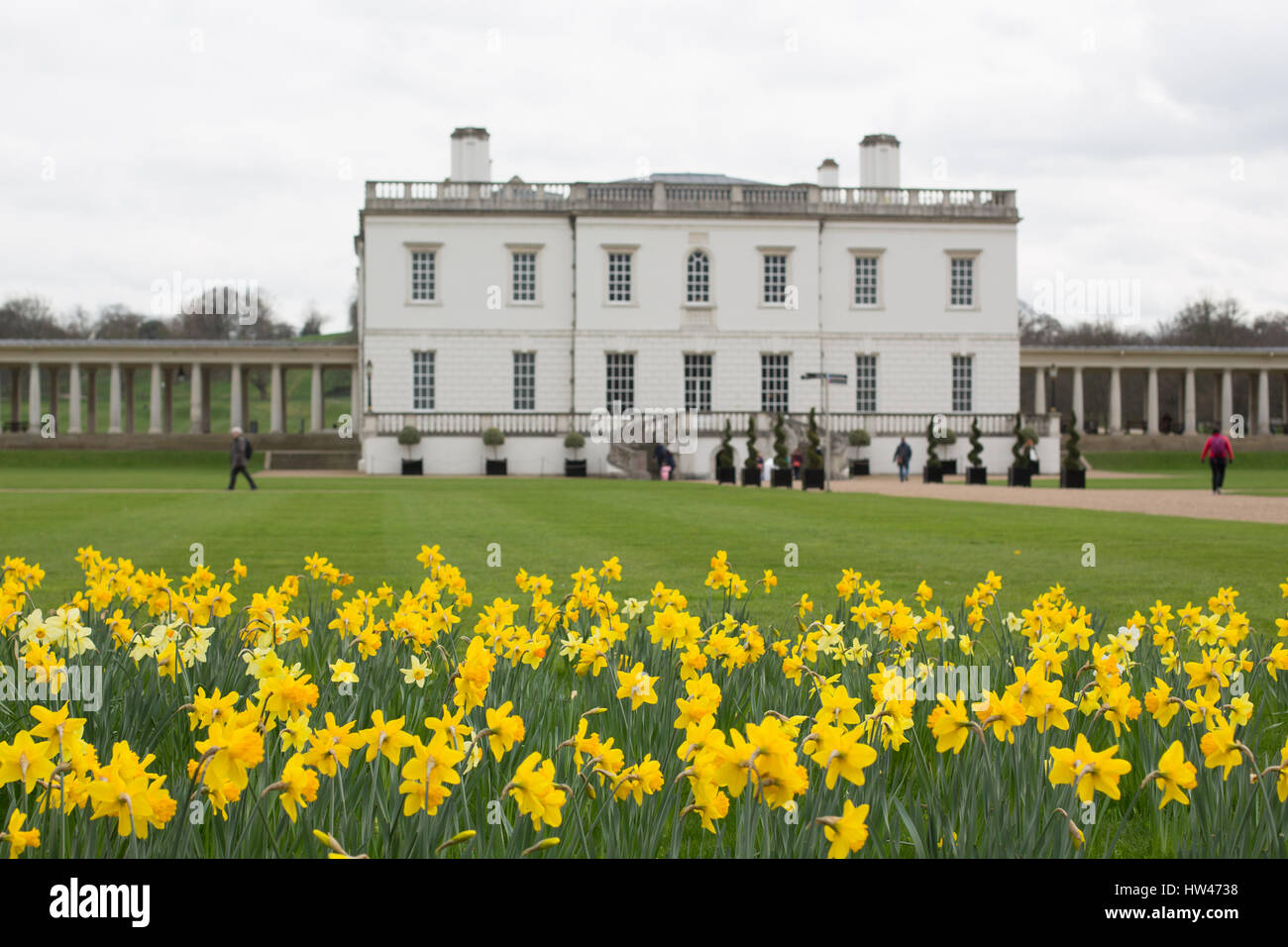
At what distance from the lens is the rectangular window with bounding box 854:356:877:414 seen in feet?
185

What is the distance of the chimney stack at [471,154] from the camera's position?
57.6 meters

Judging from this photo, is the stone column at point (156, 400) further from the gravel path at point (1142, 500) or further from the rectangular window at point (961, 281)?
the gravel path at point (1142, 500)

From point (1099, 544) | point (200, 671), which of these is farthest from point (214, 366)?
point (200, 671)

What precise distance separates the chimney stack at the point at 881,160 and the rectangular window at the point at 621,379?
15519 millimetres

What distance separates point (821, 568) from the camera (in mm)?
13398

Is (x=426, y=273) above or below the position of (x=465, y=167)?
below

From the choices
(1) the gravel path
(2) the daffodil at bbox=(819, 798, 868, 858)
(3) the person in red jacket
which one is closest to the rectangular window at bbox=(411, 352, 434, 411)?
(1) the gravel path

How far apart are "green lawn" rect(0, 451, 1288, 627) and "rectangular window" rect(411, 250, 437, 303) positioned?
2625 centimetres

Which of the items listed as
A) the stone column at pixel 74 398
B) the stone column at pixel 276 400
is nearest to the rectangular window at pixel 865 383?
the stone column at pixel 276 400

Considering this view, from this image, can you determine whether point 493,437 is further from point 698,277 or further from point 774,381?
point 774,381
